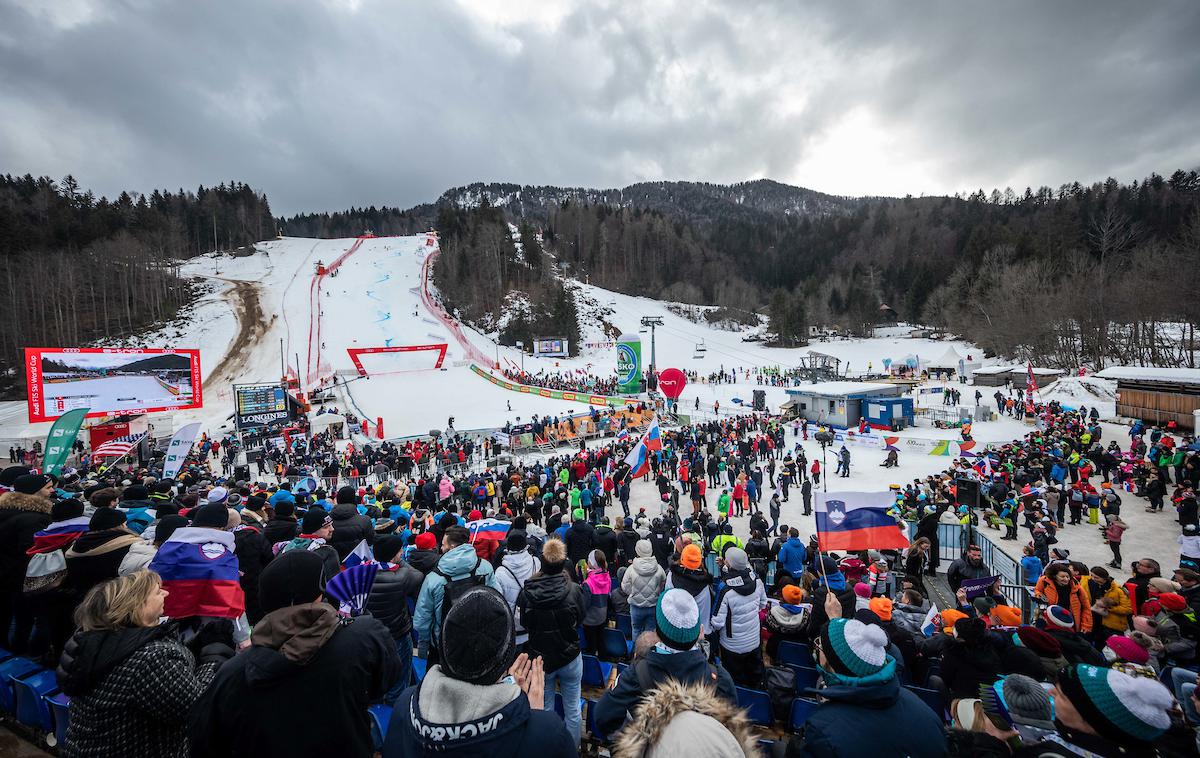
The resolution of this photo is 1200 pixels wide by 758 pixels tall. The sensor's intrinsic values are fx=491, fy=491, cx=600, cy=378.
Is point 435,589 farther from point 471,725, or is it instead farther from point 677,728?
point 677,728

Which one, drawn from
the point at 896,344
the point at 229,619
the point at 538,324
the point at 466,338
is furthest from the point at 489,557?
the point at 896,344

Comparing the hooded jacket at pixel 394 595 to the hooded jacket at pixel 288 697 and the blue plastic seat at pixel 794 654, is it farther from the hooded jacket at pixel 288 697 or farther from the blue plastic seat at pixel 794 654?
the blue plastic seat at pixel 794 654

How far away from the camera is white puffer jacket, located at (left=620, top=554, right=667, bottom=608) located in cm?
404

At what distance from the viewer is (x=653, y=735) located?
142cm

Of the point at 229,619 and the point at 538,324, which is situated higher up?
the point at 538,324

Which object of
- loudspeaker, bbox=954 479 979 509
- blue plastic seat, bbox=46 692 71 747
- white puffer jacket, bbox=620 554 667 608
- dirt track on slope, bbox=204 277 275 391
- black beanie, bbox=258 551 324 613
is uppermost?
dirt track on slope, bbox=204 277 275 391

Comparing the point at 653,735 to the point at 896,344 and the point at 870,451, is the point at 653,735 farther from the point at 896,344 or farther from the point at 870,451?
the point at 896,344

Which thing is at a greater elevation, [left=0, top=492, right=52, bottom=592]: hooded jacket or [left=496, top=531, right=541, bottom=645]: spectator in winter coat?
[left=0, top=492, right=52, bottom=592]: hooded jacket

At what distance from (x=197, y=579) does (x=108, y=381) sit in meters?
30.4

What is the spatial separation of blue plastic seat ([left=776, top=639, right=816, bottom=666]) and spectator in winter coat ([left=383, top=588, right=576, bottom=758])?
3694mm

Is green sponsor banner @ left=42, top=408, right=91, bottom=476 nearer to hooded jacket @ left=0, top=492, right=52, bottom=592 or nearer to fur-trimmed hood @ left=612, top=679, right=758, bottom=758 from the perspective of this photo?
hooded jacket @ left=0, top=492, right=52, bottom=592

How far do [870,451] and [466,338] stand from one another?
131 feet

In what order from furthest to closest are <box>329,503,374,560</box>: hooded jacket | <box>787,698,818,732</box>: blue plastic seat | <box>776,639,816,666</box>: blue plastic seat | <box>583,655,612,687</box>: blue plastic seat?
1. <box>329,503,374,560</box>: hooded jacket
2. <box>776,639,816,666</box>: blue plastic seat
3. <box>583,655,612,687</box>: blue plastic seat
4. <box>787,698,818,732</box>: blue plastic seat

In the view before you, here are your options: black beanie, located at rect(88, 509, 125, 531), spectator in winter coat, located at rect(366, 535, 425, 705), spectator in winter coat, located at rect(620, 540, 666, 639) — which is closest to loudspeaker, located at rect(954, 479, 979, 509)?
spectator in winter coat, located at rect(620, 540, 666, 639)
